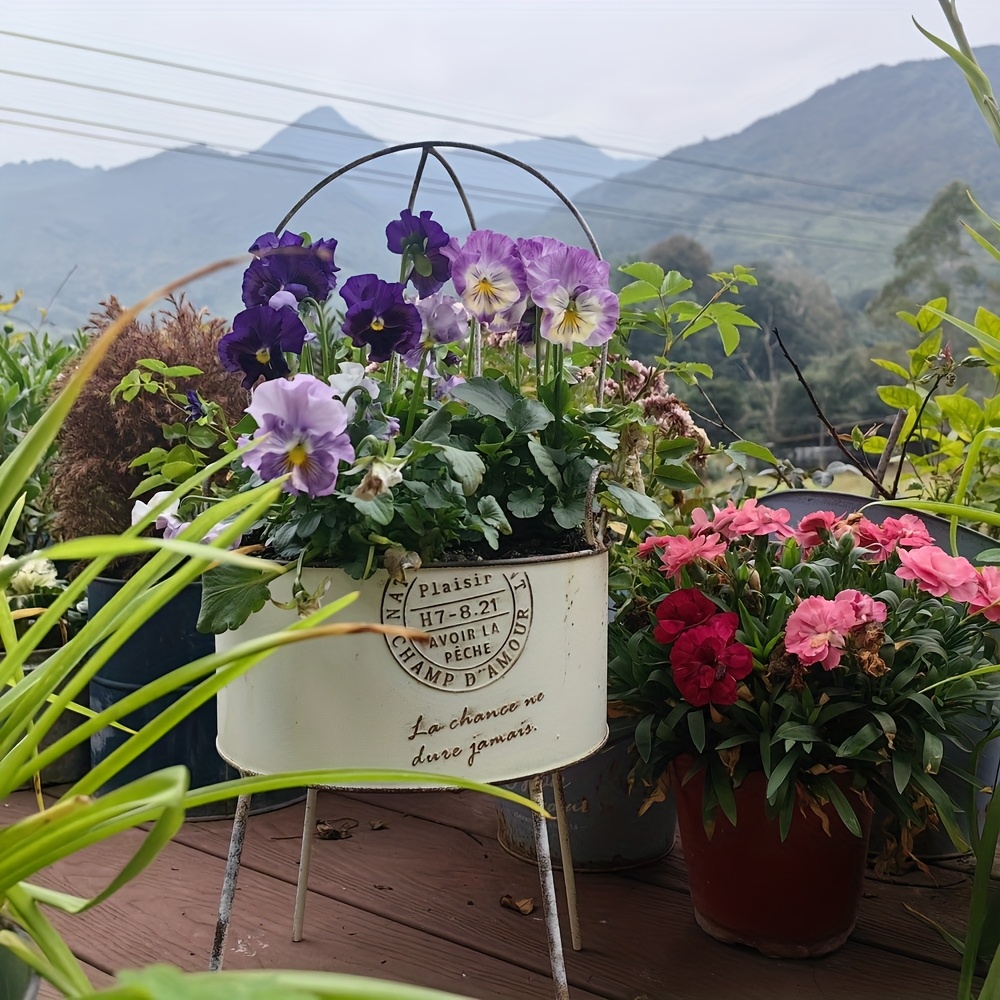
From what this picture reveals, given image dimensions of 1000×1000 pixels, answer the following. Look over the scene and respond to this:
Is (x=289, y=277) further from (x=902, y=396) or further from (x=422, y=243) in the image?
(x=902, y=396)

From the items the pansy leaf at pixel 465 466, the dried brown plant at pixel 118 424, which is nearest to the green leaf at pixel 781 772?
the pansy leaf at pixel 465 466

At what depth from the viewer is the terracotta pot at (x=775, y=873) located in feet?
3.15

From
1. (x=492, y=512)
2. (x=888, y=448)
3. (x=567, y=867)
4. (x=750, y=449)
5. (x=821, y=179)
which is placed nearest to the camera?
(x=492, y=512)

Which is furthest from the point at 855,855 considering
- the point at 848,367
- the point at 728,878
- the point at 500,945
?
the point at 848,367

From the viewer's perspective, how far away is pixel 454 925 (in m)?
1.07

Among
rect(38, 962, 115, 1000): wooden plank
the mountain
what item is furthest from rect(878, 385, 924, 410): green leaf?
the mountain

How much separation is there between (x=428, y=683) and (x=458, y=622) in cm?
6

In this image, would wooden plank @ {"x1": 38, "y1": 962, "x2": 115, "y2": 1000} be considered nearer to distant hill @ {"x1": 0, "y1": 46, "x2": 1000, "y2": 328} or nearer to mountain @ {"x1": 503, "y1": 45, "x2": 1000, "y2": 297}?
distant hill @ {"x1": 0, "y1": 46, "x2": 1000, "y2": 328}

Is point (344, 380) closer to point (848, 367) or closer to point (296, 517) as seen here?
point (296, 517)

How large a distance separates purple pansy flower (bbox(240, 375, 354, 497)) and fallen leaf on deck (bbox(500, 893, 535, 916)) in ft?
2.20

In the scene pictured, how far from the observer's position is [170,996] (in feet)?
0.81

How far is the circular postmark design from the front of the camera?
76cm

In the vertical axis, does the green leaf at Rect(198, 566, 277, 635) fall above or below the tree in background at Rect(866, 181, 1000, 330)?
below

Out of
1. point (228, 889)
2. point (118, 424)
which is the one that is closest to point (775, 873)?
point (228, 889)
